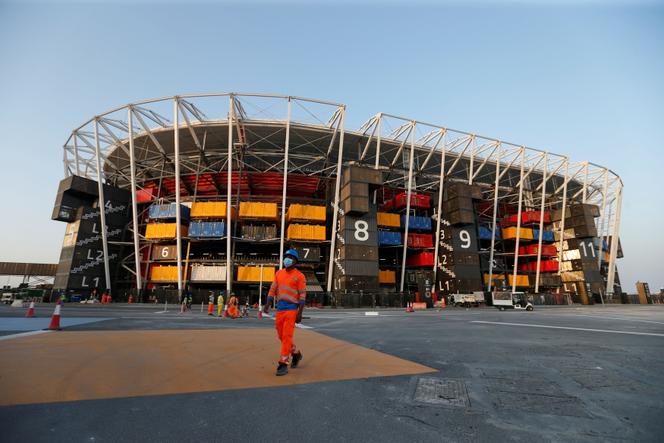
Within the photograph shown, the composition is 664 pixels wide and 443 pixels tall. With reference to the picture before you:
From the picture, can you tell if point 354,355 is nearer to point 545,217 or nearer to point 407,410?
point 407,410

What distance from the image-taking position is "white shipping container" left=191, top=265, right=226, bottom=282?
116ft

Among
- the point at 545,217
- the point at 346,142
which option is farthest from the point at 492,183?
the point at 346,142

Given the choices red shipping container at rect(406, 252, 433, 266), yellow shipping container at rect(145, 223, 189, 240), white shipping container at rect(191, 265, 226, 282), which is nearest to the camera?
white shipping container at rect(191, 265, 226, 282)

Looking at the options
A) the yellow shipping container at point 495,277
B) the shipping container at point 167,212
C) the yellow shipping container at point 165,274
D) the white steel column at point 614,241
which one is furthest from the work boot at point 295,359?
the white steel column at point 614,241

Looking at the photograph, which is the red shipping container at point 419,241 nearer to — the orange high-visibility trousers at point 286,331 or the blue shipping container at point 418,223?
the blue shipping container at point 418,223

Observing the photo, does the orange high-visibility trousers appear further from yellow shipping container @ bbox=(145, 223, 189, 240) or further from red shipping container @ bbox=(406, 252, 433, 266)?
red shipping container @ bbox=(406, 252, 433, 266)

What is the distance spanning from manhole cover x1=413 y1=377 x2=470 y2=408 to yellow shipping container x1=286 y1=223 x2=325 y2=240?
33.6 m

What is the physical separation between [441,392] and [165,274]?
39.8 m

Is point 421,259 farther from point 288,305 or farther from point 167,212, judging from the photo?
point 288,305

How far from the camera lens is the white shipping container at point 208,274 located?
1389 inches

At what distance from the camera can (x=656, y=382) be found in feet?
12.4

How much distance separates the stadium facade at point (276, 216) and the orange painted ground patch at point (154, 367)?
24774 millimetres

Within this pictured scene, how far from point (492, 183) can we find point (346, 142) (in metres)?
29.8

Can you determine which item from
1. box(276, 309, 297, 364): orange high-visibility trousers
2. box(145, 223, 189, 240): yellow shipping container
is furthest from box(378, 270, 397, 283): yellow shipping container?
box(276, 309, 297, 364): orange high-visibility trousers
